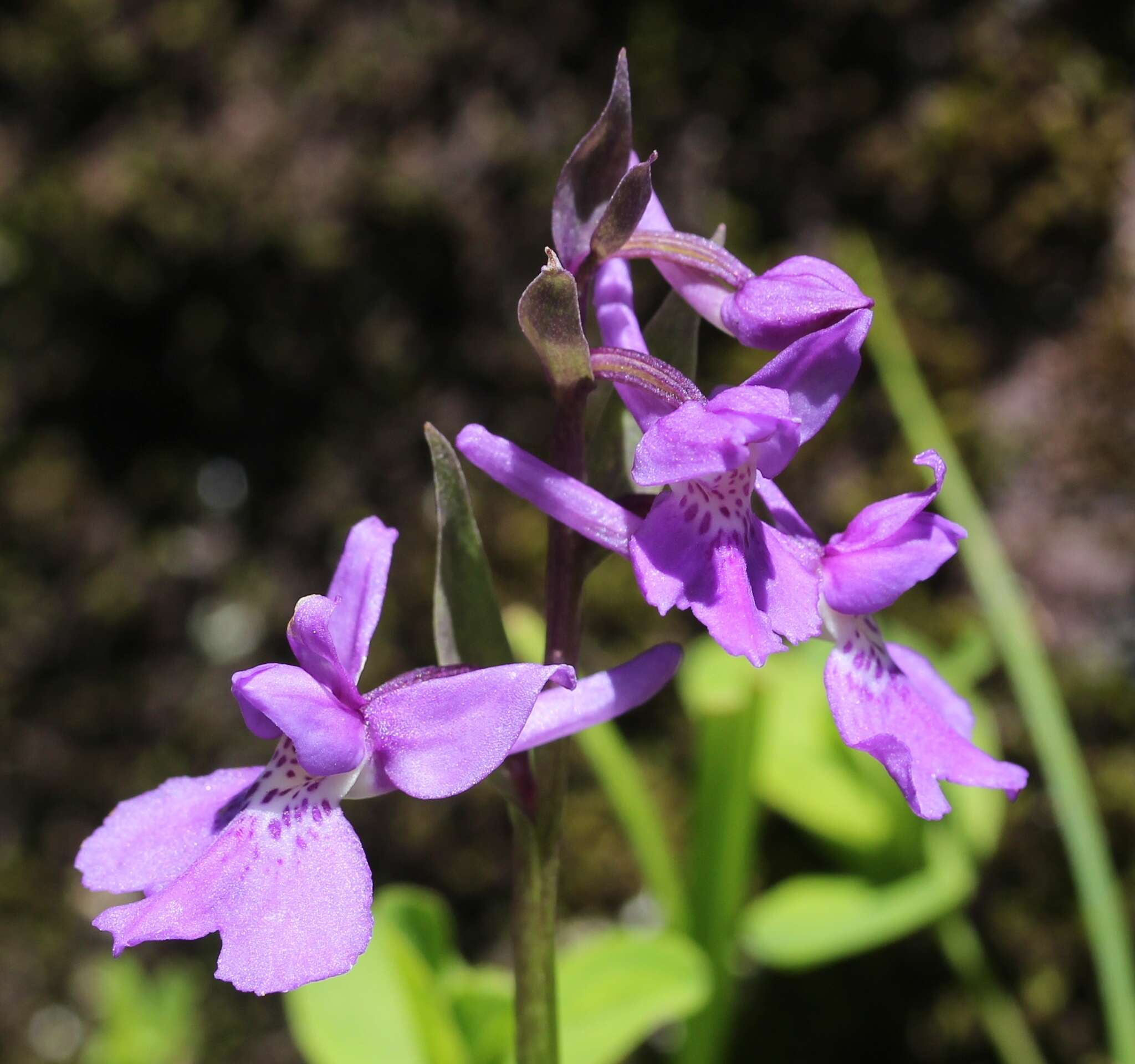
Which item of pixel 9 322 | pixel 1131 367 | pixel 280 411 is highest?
pixel 9 322

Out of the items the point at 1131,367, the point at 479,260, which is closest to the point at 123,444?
the point at 479,260

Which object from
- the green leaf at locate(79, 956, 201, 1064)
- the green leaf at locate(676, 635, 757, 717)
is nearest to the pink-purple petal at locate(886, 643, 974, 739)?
the green leaf at locate(676, 635, 757, 717)

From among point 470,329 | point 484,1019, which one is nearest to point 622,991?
point 484,1019

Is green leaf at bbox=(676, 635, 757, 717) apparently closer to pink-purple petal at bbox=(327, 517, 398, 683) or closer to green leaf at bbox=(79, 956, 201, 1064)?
pink-purple petal at bbox=(327, 517, 398, 683)

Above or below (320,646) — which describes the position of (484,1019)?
below

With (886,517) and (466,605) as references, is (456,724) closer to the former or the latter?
(466,605)

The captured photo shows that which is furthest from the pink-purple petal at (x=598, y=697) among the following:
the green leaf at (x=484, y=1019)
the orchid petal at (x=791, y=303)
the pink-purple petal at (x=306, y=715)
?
the green leaf at (x=484, y=1019)

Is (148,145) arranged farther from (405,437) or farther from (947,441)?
(947,441)
